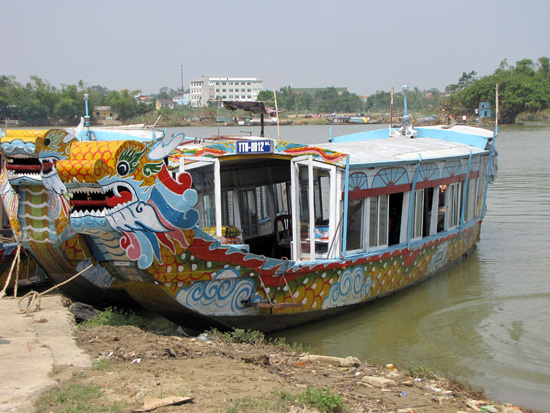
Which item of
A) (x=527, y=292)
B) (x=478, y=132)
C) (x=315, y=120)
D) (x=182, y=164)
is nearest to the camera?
(x=182, y=164)

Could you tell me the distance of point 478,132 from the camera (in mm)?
13953

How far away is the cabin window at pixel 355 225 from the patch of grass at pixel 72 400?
14.9 ft

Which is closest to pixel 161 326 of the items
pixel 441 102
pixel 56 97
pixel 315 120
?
pixel 56 97

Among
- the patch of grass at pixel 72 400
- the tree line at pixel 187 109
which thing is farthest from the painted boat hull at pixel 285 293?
the tree line at pixel 187 109

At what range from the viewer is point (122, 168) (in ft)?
19.4

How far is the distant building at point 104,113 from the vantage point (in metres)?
54.4

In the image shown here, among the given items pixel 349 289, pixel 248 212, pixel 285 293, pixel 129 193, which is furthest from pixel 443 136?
pixel 129 193

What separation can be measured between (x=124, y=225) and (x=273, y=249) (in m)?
3.66

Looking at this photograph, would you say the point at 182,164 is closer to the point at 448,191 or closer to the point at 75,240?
the point at 75,240

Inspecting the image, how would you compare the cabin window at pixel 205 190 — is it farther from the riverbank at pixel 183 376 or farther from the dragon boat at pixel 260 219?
the riverbank at pixel 183 376

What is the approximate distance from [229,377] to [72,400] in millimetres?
1451

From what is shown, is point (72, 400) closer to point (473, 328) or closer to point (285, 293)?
point (285, 293)

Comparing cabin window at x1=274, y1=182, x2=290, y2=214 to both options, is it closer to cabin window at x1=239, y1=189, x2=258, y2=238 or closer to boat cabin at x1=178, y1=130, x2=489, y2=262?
boat cabin at x1=178, y1=130, x2=489, y2=262

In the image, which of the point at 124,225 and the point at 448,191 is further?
the point at 448,191
